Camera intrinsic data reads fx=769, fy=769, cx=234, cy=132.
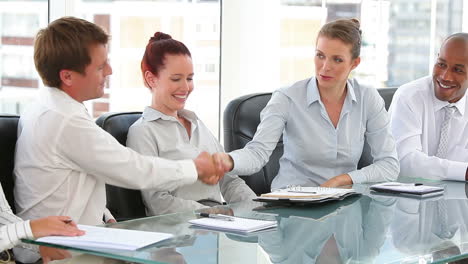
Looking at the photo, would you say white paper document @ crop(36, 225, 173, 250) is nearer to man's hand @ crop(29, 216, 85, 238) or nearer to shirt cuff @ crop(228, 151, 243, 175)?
man's hand @ crop(29, 216, 85, 238)

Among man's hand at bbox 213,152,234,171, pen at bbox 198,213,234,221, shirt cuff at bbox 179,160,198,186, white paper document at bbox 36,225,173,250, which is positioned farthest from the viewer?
man's hand at bbox 213,152,234,171

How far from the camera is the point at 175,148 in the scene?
10.1 feet

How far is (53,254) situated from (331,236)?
2.58ft

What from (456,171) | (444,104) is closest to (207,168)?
(456,171)

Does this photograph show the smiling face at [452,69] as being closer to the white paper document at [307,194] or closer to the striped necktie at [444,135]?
the striped necktie at [444,135]

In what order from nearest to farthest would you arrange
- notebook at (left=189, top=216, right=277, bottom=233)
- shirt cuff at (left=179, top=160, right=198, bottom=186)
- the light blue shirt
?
notebook at (left=189, top=216, right=277, bottom=233) → shirt cuff at (left=179, top=160, right=198, bottom=186) → the light blue shirt

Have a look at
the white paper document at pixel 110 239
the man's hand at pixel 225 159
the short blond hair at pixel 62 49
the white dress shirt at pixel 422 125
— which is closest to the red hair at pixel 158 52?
the man's hand at pixel 225 159

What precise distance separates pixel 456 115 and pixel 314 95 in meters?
0.92

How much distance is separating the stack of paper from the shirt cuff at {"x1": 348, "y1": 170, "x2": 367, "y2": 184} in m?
0.39

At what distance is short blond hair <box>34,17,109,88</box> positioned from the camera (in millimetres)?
2523

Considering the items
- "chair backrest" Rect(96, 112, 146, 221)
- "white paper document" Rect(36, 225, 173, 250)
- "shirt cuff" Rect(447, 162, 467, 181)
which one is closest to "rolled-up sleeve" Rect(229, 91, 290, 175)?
"chair backrest" Rect(96, 112, 146, 221)

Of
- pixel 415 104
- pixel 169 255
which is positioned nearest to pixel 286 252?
pixel 169 255

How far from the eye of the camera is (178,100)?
3.14m

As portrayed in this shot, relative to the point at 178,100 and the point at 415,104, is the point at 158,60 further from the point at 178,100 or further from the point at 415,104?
the point at 415,104
